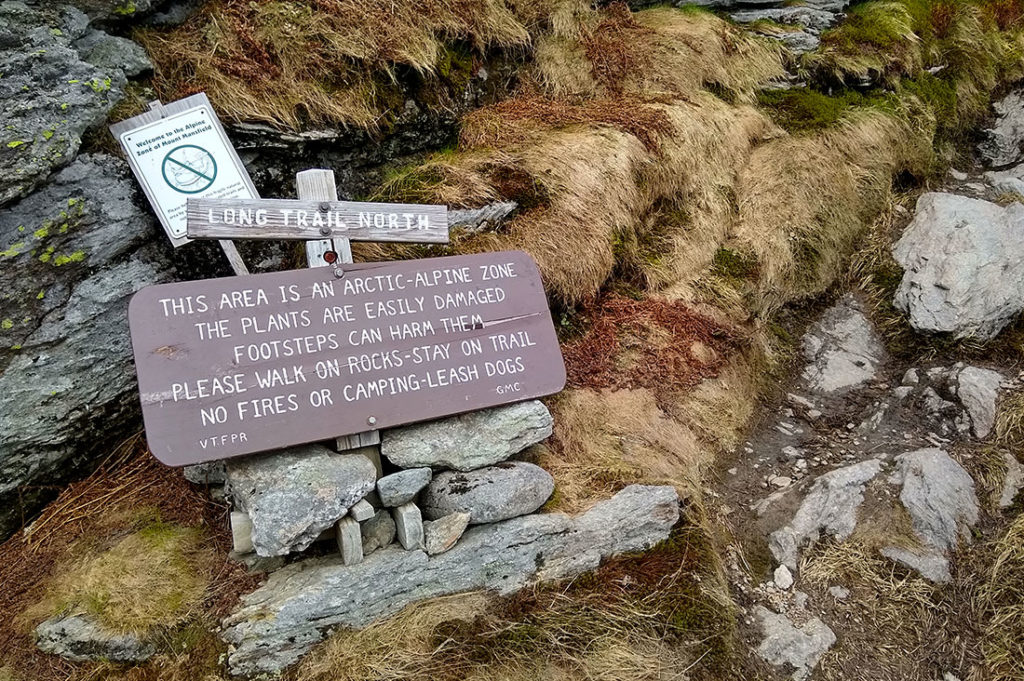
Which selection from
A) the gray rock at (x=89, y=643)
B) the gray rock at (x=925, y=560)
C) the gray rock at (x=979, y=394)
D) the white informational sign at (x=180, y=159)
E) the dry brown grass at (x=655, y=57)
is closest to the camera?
the gray rock at (x=89, y=643)

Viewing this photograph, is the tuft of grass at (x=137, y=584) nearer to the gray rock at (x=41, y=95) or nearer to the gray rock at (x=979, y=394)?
the gray rock at (x=41, y=95)

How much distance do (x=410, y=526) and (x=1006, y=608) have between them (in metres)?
3.80

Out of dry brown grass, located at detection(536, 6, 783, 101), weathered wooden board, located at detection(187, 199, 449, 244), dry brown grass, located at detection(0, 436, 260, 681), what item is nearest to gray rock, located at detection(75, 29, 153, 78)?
weathered wooden board, located at detection(187, 199, 449, 244)

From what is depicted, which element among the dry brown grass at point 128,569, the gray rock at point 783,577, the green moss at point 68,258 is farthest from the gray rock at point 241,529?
the gray rock at point 783,577

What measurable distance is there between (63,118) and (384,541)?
11.9 ft

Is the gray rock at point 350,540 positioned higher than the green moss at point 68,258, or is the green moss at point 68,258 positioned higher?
the green moss at point 68,258

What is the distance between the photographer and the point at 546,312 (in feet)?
16.3

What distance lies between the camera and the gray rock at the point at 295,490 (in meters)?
3.79

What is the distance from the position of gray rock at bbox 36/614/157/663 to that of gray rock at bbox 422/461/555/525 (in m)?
1.71

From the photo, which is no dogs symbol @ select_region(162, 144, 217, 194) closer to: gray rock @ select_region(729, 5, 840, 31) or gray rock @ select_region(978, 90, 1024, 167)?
gray rock @ select_region(729, 5, 840, 31)

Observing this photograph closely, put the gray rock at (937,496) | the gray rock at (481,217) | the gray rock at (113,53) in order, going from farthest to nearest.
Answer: the gray rock at (481,217)
the gray rock at (113,53)
the gray rock at (937,496)

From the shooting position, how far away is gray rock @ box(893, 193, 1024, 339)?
642cm

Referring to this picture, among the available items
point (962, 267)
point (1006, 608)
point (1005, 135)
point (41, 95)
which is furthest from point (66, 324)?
point (1005, 135)

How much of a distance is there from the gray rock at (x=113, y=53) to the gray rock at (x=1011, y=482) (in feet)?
23.9
